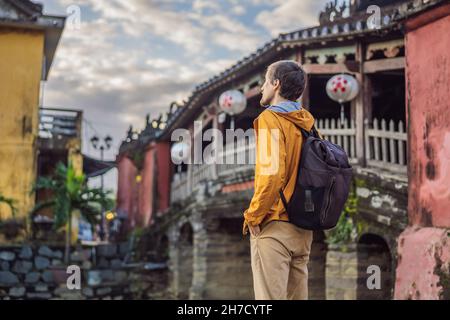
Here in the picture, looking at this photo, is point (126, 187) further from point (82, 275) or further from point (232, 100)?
point (232, 100)

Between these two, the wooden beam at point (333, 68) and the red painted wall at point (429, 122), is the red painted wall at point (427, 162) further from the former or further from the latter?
the wooden beam at point (333, 68)

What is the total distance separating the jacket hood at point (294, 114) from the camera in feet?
10.0

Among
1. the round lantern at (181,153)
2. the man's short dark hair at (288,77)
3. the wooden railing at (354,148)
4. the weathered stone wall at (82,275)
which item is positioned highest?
the round lantern at (181,153)

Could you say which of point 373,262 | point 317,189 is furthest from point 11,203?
point 317,189

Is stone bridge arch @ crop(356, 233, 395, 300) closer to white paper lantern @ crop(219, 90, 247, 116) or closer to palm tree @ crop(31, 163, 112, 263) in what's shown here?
white paper lantern @ crop(219, 90, 247, 116)

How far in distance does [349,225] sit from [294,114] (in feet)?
22.2

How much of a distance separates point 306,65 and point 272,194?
826 centimetres

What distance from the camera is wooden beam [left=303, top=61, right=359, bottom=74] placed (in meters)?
10.4

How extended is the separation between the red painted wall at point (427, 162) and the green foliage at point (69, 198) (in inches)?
328

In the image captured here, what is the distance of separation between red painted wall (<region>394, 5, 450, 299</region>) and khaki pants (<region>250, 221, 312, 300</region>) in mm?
5062

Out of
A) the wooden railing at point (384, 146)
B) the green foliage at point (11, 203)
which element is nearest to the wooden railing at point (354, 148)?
the wooden railing at point (384, 146)

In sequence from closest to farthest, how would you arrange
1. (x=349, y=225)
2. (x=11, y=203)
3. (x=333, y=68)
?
(x=349, y=225), (x=333, y=68), (x=11, y=203)

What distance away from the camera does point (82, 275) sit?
14734 mm

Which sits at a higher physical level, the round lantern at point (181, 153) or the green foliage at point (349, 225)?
the round lantern at point (181, 153)
